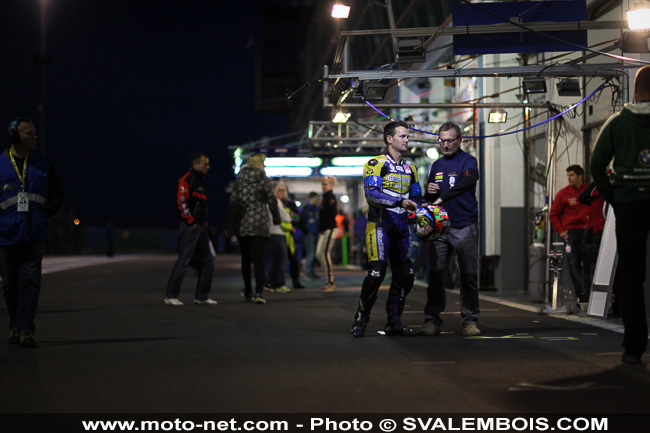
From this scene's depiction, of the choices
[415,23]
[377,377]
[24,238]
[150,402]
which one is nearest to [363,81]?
[24,238]

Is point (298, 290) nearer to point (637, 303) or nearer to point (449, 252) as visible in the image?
point (449, 252)

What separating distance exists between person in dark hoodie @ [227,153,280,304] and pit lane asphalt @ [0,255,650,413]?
2.22m

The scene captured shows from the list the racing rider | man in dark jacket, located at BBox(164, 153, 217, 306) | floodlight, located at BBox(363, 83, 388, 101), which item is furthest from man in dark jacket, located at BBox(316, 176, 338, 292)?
the racing rider

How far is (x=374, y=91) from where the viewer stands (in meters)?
13.1

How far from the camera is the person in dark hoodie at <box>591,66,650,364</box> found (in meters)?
6.49

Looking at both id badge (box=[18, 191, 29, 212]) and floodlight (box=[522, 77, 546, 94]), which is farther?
floodlight (box=[522, 77, 546, 94])

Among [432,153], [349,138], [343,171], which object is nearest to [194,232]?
[432,153]

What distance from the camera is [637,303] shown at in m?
6.52

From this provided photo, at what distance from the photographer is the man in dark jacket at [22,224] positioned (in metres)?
7.61

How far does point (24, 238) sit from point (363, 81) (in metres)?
6.93

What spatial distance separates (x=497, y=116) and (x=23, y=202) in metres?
10.3

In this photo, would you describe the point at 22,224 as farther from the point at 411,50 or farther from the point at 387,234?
the point at 411,50

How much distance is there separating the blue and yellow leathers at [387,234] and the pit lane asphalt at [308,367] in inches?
12.0

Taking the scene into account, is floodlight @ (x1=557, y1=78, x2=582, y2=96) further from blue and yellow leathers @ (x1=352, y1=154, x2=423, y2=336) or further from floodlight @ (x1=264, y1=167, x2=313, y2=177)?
floodlight @ (x1=264, y1=167, x2=313, y2=177)
